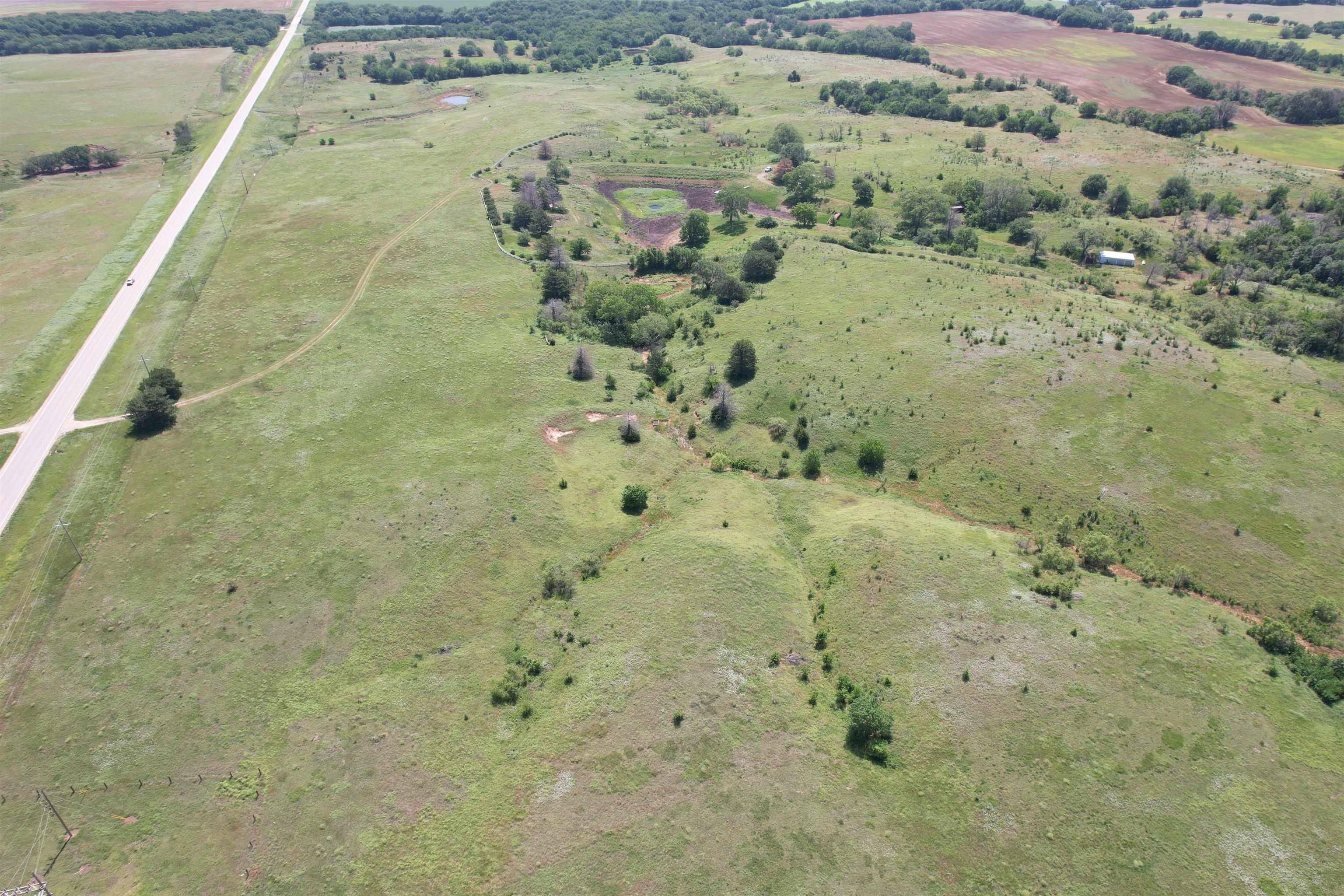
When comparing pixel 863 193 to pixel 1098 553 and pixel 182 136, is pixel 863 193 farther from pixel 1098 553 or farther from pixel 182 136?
pixel 182 136

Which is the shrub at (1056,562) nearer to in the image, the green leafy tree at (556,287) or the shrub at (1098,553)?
the shrub at (1098,553)

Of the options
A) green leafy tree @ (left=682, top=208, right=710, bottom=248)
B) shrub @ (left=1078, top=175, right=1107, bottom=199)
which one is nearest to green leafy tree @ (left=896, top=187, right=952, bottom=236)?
shrub @ (left=1078, top=175, right=1107, bottom=199)

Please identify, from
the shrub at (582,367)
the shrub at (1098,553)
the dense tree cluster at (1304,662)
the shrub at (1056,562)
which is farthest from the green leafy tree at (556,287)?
the dense tree cluster at (1304,662)

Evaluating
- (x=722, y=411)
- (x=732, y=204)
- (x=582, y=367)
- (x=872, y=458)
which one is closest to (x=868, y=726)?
(x=872, y=458)

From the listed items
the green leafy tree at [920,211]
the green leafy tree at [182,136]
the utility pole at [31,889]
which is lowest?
the utility pole at [31,889]

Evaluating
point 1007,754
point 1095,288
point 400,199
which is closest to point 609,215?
point 400,199

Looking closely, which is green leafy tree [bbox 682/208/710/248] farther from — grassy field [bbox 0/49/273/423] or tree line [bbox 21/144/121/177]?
tree line [bbox 21/144/121/177]

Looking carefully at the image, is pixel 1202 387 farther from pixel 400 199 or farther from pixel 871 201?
pixel 400 199
